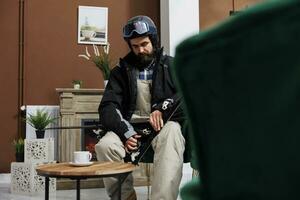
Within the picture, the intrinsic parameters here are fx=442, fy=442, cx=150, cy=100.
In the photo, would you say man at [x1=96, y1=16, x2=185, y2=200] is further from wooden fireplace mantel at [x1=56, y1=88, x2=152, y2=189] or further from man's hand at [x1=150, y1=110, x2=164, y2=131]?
wooden fireplace mantel at [x1=56, y1=88, x2=152, y2=189]

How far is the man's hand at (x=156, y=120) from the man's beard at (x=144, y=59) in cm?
40

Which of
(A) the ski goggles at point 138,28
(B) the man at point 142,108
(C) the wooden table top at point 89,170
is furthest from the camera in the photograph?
(A) the ski goggles at point 138,28

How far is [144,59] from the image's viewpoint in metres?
2.76

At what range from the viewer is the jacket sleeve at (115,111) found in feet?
8.21

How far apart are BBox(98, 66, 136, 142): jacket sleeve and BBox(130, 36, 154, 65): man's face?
166mm

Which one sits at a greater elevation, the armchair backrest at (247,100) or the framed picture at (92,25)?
the framed picture at (92,25)

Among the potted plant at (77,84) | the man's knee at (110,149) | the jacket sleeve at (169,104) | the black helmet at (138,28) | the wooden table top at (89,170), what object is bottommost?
the wooden table top at (89,170)

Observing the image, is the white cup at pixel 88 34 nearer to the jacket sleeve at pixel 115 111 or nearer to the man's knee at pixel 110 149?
the jacket sleeve at pixel 115 111

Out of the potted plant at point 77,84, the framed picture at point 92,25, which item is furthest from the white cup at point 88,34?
the potted plant at point 77,84

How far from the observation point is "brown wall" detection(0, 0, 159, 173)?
16.6ft

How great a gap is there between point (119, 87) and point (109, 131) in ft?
1.01

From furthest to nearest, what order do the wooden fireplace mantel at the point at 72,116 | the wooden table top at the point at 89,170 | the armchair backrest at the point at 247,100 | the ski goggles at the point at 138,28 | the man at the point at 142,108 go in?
the wooden fireplace mantel at the point at 72,116, the ski goggles at the point at 138,28, the man at the point at 142,108, the wooden table top at the point at 89,170, the armchair backrest at the point at 247,100

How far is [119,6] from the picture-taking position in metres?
5.59

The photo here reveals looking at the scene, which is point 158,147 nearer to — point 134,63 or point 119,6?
point 134,63
